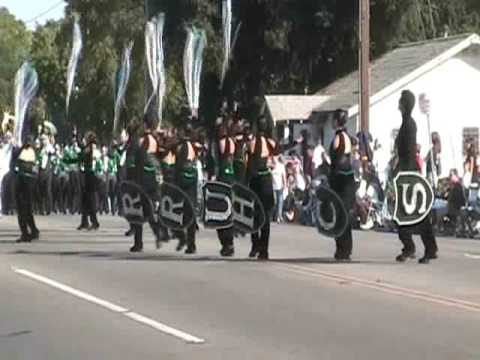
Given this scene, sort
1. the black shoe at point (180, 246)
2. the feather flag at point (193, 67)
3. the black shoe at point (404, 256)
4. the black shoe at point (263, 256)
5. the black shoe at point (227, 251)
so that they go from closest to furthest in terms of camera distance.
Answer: the black shoe at point (404, 256) < the black shoe at point (263, 256) < the black shoe at point (227, 251) < the black shoe at point (180, 246) < the feather flag at point (193, 67)

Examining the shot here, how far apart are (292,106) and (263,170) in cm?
2889

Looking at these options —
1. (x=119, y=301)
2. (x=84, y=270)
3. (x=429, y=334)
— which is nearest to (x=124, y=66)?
(x=84, y=270)

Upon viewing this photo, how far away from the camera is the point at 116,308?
12508mm

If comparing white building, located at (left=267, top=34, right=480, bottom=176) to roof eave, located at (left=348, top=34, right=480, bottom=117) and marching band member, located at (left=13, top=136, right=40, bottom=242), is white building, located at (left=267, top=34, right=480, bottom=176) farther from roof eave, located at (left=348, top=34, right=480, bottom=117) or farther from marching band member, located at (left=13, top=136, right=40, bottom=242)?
marching band member, located at (left=13, top=136, right=40, bottom=242)

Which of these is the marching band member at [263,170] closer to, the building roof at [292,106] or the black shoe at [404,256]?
the black shoe at [404,256]

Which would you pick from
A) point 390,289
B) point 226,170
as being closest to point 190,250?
point 226,170

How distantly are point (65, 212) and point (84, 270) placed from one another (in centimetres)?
1619

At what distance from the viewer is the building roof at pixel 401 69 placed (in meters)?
42.2

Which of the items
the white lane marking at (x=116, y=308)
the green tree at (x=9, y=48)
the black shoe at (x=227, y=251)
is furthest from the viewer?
the green tree at (x=9, y=48)

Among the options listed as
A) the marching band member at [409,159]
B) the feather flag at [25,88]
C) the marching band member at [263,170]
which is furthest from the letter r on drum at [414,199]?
the feather flag at [25,88]

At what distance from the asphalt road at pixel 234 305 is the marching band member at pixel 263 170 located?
0.56m

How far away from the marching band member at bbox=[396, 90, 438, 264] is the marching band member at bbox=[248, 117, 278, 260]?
185cm

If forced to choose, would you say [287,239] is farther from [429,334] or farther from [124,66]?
[124,66]

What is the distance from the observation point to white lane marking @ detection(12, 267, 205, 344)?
1079cm
